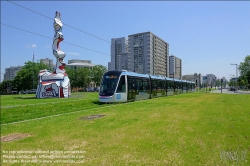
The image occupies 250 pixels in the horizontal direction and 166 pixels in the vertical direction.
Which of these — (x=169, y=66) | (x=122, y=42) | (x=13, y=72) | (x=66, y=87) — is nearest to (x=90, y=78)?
(x=122, y=42)

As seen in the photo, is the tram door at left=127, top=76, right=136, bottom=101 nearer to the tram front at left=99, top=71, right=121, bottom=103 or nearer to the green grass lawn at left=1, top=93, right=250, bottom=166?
the tram front at left=99, top=71, right=121, bottom=103

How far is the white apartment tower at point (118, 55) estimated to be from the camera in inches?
4104

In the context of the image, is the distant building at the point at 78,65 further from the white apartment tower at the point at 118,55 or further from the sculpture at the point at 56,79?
the sculpture at the point at 56,79

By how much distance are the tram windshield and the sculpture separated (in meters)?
20.7

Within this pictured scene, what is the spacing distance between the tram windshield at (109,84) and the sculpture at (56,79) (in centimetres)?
2067

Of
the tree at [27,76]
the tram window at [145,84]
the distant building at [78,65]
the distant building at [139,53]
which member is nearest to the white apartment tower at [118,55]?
the distant building at [139,53]

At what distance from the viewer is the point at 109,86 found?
22094mm

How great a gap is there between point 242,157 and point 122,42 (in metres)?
126

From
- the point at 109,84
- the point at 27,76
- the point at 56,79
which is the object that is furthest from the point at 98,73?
the point at 109,84

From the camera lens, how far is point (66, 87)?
41969mm

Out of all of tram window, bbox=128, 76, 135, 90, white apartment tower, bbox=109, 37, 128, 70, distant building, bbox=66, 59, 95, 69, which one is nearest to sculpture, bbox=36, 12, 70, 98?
tram window, bbox=128, 76, 135, 90

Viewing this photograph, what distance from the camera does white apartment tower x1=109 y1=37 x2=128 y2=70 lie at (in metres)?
104

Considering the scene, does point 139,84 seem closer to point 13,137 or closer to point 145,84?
point 145,84

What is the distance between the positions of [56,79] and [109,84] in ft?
75.2
